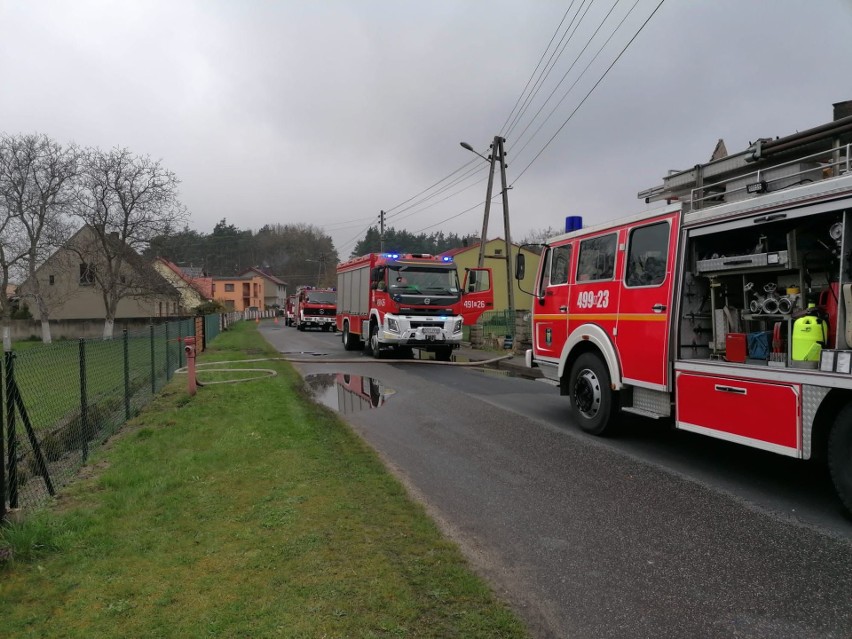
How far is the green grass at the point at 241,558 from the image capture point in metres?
3.07

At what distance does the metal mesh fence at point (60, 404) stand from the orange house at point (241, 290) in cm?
8551

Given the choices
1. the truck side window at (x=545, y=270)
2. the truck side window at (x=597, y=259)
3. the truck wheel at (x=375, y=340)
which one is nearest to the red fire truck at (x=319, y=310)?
the truck wheel at (x=375, y=340)

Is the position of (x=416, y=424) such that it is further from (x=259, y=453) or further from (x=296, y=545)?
(x=296, y=545)

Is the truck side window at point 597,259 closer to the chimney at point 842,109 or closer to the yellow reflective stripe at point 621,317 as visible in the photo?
the yellow reflective stripe at point 621,317

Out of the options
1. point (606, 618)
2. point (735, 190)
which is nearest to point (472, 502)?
point (606, 618)

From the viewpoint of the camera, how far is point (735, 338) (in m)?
5.63

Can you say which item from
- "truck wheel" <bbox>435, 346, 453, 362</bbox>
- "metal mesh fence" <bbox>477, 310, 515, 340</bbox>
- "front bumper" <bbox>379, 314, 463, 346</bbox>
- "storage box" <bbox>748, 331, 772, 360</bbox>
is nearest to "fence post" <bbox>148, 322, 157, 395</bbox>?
"front bumper" <bbox>379, 314, 463, 346</bbox>

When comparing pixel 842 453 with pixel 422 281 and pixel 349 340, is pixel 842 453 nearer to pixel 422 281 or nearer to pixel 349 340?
pixel 422 281

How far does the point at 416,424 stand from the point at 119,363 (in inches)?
167

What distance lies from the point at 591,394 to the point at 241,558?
4983 millimetres

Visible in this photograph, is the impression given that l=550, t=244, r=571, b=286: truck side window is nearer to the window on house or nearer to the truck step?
the truck step

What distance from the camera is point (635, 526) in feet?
14.6

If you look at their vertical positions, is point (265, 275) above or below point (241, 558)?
above

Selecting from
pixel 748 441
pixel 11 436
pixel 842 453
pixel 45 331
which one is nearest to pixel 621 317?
pixel 748 441
